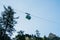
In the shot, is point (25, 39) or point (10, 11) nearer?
point (10, 11)

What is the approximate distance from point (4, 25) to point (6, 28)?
92cm

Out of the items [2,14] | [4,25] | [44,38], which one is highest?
[2,14]

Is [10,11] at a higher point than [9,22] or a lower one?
higher

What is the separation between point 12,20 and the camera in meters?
41.4

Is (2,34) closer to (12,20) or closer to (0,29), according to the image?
(0,29)

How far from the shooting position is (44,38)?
6900cm

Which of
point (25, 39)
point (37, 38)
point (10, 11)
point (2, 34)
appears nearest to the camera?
point (2, 34)

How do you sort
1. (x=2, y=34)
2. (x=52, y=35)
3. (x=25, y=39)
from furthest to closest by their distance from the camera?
(x=52, y=35) < (x=25, y=39) < (x=2, y=34)

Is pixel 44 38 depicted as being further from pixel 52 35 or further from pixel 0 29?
pixel 0 29

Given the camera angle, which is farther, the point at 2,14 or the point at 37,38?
the point at 37,38

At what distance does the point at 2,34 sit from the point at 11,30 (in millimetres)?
2603

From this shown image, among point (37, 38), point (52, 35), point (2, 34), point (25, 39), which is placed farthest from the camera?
point (52, 35)

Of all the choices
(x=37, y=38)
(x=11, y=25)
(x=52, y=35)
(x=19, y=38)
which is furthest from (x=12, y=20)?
(x=52, y=35)

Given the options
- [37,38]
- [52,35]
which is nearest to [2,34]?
[37,38]
